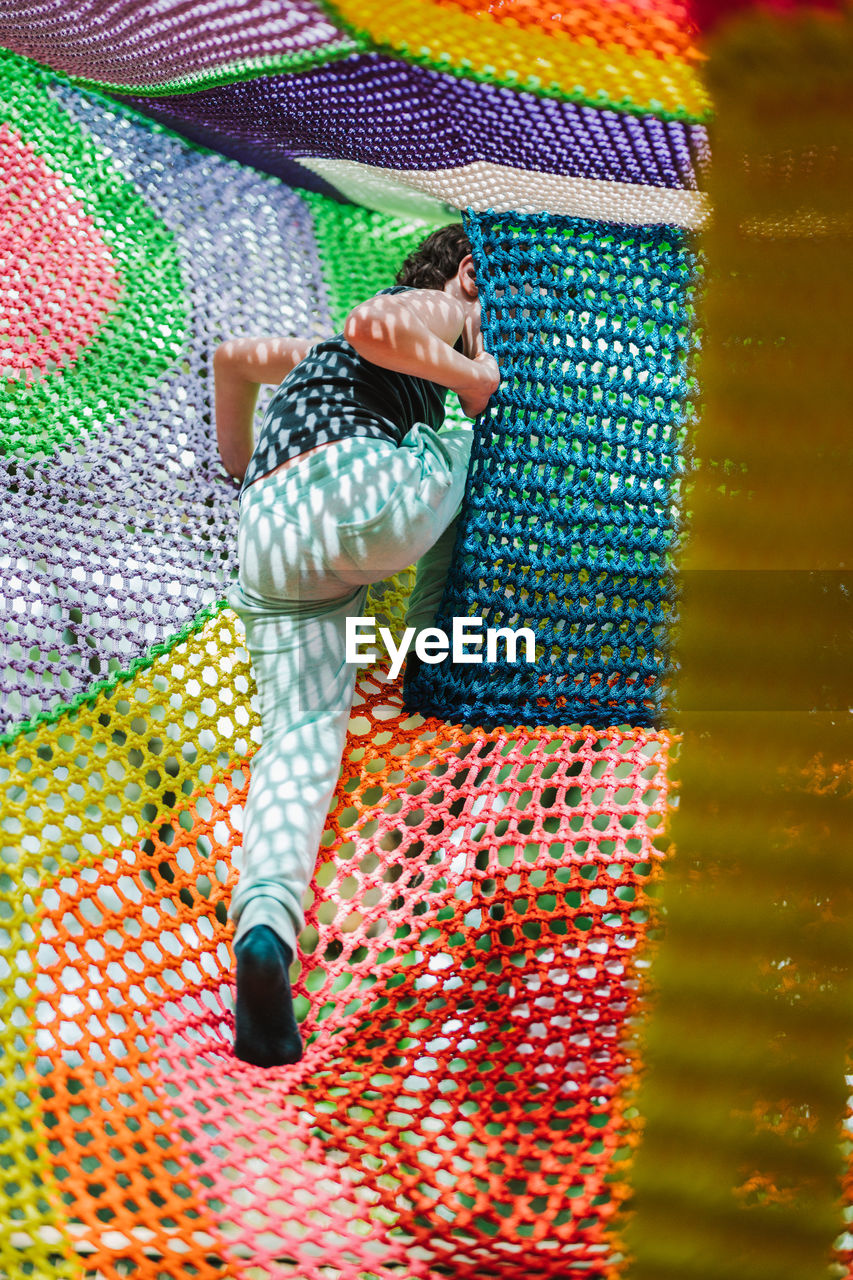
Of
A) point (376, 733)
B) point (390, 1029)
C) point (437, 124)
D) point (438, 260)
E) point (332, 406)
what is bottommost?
point (390, 1029)

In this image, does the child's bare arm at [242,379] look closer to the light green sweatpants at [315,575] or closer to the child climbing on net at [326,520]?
the child climbing on net at [326,520]

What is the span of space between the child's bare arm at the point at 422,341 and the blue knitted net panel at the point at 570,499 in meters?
0.03

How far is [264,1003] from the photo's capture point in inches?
22.4

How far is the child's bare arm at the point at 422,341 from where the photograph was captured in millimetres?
708

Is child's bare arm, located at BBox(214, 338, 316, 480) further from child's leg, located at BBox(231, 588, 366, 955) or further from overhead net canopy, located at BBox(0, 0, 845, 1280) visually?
child's leg, located at BBox(231, 588, 366, 955)

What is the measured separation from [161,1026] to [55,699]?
0.29 metres


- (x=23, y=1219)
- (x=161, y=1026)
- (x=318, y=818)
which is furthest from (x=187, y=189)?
(x=23, y=1219)

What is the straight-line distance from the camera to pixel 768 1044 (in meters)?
0.28

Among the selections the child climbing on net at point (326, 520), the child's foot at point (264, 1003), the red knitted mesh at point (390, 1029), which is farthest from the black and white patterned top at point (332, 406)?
the child's foot at point (264, 1003)

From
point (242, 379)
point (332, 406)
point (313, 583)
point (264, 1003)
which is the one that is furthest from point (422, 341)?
point (264, 1003)

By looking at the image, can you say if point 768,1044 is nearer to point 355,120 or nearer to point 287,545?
point 287,545

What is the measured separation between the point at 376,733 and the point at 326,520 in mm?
199

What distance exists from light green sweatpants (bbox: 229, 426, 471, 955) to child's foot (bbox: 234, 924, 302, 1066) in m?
0.10

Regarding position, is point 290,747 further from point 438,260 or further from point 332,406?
point 438,260
